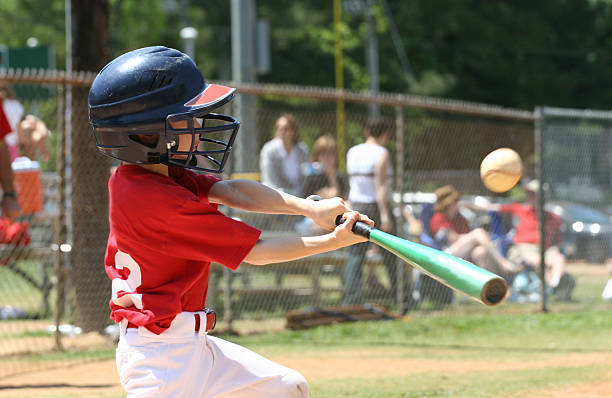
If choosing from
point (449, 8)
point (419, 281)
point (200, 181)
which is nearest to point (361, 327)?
point (419, 281)

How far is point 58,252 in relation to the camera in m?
7.44

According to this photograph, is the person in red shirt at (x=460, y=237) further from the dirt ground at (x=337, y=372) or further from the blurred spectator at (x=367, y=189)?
the dirt ground at (x=337, y=372)

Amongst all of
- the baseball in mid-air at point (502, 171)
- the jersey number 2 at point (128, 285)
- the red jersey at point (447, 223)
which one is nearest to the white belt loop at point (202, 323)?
the jersey number 2 at point (128, 285)

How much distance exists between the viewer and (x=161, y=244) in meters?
3.11

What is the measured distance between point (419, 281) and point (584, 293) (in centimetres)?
273

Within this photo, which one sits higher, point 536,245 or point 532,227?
point 532,227

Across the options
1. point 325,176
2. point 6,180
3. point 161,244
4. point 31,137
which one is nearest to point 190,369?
point 161,244

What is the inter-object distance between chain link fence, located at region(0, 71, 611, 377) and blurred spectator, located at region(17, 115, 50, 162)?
0.83ft

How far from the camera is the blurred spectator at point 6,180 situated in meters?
6.78

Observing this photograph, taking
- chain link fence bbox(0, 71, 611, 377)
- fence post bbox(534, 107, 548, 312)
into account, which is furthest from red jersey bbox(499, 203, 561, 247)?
fence post bbox(534, 107, 548, 312)

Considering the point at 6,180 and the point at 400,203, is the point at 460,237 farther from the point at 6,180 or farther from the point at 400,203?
the point at 6,180

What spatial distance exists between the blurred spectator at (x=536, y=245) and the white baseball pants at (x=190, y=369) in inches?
313

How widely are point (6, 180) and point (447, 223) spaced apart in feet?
19.0

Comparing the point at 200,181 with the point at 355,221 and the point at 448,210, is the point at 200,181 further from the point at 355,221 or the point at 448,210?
the point at 448,210
